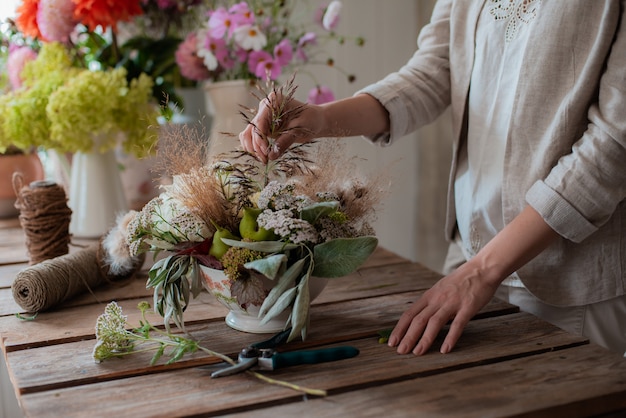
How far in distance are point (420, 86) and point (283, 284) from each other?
2.08 feet

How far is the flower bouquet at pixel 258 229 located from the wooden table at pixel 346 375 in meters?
0.09

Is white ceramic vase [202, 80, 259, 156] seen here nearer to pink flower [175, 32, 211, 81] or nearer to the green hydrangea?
pink flower [175, 32, 211, 81]

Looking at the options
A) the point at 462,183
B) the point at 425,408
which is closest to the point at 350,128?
the point at 462,183

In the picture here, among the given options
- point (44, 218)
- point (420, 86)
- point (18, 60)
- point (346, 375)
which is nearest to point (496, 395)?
point (346, 375)

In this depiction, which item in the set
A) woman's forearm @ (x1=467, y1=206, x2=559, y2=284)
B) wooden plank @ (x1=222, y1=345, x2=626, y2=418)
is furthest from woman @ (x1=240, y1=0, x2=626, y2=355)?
wooden plank @ (x1=222, y1=345, x2=626, y2=418)

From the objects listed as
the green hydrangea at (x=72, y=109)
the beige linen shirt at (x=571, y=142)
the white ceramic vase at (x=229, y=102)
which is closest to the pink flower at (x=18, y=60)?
the green hydrangea at (x=72, y=109)

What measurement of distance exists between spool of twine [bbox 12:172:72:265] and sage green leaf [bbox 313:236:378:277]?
0.66 m

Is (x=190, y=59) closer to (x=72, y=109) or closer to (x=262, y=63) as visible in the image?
(x=262, y=63)

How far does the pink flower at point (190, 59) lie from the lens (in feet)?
5.77

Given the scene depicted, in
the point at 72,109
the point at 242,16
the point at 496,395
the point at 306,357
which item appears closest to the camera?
the point at 496,395

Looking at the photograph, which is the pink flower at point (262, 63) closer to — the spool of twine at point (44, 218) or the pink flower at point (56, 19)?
the pink flower at point (56, 19)

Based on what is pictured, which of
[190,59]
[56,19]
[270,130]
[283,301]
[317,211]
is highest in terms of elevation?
[56,19]

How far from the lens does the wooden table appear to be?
30.4 inches

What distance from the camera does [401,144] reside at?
281 cm
